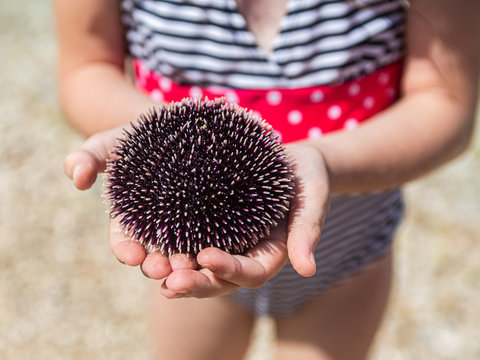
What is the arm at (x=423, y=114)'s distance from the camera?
1107 mm

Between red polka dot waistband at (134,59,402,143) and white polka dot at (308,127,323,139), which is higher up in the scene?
red polka dot waistband at (134,59,402,143)

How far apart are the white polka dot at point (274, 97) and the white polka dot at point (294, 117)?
1.7 inches

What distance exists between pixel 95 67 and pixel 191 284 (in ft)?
2.55

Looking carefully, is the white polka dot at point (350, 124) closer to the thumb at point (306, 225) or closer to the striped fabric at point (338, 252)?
the striped fabric at point (338, 252)

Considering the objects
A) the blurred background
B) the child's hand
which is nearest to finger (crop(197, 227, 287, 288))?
the child's hand

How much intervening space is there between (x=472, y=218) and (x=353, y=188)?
1828mm

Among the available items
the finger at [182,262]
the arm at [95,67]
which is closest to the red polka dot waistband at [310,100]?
the arm at [95,67]

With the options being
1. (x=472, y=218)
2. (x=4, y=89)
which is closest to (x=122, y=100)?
(x=472, y=218)

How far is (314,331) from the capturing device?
1.39 meters

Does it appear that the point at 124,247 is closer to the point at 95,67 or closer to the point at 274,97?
the point at 274,97

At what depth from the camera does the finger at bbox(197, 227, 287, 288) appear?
2.49 ft

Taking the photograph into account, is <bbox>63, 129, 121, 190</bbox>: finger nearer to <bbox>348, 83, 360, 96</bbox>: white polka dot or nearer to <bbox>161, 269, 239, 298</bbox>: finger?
<bbox>161, 269, 239, 298</bbox>: finger

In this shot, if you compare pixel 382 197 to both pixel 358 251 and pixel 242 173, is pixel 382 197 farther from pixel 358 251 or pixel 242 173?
pixel 242 173

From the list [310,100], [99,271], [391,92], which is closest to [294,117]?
[310,100]
